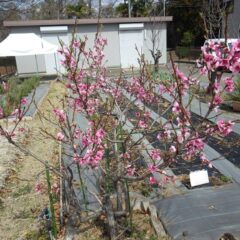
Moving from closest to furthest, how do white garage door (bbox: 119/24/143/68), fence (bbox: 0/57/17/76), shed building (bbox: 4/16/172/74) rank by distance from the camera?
fence (bbox: 0/57/17/76) → shed building (bbox: 4/16/172/74) → white garage door (bbox: 119/24/143/68)

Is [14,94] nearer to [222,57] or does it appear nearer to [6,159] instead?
[6,159]

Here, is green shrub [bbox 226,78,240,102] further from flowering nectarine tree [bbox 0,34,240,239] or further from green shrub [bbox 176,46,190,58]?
green shrub [bbox 176,46,190,58]

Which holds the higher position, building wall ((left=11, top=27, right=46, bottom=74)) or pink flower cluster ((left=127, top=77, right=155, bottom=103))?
pink flower cluster ((left=127, top=77, right=155, bottom=103))

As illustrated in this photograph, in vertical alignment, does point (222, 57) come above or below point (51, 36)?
above

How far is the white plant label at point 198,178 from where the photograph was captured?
14.4 ft

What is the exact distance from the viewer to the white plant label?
4402 mm

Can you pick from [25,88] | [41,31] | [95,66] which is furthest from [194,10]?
[95,66]

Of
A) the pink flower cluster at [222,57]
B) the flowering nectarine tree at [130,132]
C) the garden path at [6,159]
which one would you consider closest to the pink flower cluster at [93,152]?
the flowering nectarine tree at [130,132]

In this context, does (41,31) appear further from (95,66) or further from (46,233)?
(46,233)

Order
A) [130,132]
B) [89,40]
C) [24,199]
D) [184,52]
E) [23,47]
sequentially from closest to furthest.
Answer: [130,132] < [24,199] < [23,47] < [89,40] < [184,52]

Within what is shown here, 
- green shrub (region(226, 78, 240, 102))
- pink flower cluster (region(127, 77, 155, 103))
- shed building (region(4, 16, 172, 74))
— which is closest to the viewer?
pink flower cluster (region(127, 77, 155, 103))

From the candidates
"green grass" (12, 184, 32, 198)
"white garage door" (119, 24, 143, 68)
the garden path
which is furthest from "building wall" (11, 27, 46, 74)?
"green grass" (12, 184, 32, 198)

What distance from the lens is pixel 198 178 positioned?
4.42 m

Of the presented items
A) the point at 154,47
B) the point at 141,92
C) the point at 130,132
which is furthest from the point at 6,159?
the point at 154,47
